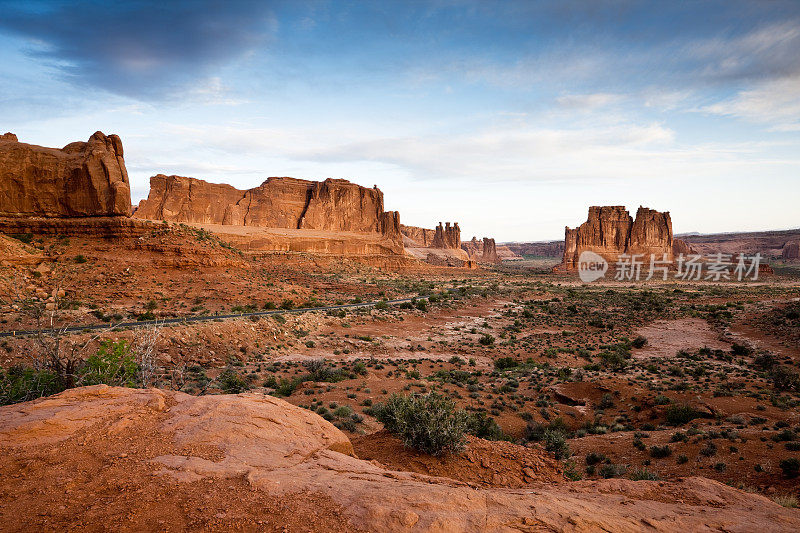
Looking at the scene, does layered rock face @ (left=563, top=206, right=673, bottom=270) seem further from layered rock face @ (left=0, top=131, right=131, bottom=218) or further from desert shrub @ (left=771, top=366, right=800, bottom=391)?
layered rock face @ (left=0, top=131, right=131, bottom=218)

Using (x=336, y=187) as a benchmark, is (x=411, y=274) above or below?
below

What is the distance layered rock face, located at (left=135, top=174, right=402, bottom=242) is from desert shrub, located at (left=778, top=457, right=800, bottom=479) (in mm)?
73127

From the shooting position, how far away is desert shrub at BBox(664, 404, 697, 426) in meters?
11.8

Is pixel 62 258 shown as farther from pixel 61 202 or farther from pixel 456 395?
pixel 456 395

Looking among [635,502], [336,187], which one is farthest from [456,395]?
[336,187]


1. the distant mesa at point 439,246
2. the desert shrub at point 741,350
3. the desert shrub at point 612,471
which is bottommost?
the desert shrub at point 741,350

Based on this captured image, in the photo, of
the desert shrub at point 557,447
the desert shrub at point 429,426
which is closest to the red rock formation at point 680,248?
the desert shrub at point 557,447

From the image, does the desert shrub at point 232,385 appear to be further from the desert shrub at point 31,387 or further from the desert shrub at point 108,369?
the desert shrub at point 31,387

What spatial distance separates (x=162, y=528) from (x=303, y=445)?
2400 mm

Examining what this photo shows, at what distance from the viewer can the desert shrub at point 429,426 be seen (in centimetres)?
712

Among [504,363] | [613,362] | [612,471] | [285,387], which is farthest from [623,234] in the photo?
[285,387]

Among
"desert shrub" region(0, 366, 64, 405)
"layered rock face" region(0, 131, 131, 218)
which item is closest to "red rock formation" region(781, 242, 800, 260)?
"layered rock face" region(0, 131, 131, 218)

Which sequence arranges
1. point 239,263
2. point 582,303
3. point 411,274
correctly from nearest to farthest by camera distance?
point 239,263
point 582,303
point 411,274

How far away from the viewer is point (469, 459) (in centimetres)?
722
